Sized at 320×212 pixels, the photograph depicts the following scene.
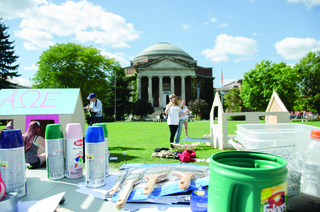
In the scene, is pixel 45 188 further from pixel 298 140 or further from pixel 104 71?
pixel 104 71

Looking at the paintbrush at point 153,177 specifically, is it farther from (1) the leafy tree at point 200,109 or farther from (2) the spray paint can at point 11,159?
(1) the leafy tree at point 200,109

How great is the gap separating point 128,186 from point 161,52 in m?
55.6

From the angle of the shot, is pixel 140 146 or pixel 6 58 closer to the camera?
pixel 140 146

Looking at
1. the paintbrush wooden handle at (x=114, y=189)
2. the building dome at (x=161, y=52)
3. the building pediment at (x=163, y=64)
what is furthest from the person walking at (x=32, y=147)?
the building dome at (x=161, y=52)

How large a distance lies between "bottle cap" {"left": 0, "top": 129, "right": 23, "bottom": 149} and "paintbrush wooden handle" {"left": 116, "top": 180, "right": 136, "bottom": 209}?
1.40m

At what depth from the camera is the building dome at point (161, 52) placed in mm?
55094

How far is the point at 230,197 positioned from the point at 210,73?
5963 cm

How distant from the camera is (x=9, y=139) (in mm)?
2359

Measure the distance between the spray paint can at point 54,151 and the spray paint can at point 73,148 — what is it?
0.12m

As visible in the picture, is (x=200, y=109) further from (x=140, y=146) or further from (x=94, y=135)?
(x=94, y=135)

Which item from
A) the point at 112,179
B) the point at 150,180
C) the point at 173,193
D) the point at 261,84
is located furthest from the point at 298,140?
the point at 261,84

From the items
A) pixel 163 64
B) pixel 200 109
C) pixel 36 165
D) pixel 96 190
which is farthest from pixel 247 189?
pixel 163 64

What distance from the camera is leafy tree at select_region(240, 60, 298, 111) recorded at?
34.7 m

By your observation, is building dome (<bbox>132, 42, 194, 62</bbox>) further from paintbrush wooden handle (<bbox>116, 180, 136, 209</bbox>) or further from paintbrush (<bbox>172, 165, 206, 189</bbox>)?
paintbrush wooden handle (<bbox>116, 180, 136, 209</bbox>)
